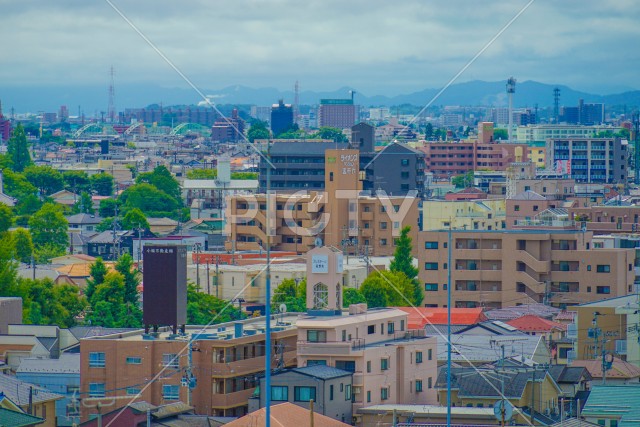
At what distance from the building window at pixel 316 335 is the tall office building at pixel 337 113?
355ft

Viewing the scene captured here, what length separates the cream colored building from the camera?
42.5 m

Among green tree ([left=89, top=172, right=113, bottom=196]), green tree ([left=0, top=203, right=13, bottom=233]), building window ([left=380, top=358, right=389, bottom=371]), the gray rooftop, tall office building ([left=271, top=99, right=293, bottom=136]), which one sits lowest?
the gray rooftop

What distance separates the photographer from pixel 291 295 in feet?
98.5

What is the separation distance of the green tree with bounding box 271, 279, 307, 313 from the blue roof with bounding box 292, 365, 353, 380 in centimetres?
904

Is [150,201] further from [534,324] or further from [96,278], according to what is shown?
[534,324]

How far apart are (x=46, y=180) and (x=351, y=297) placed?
42.4 metres

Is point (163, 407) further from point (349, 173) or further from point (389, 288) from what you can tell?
point (349, 173)

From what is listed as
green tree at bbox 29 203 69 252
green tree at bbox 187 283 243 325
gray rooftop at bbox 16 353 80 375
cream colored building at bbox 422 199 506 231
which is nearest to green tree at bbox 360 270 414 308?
green tree at bbox 187 283 243 325

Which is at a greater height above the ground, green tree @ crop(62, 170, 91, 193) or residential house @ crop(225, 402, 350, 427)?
green tree @ crop(62, 170, 91, 193)

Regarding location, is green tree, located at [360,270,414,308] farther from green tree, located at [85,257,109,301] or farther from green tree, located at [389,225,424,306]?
green tree, located at [85,257,109,301]

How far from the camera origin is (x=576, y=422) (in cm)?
1603

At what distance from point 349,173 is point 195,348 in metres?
21.2

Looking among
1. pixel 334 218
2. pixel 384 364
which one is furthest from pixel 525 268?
pixel 384 364

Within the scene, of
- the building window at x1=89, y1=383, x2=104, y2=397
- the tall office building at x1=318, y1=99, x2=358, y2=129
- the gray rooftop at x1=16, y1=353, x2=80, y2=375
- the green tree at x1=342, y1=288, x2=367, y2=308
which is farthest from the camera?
the tall office building at x1=318, y1=99, x2=358, y2=129
